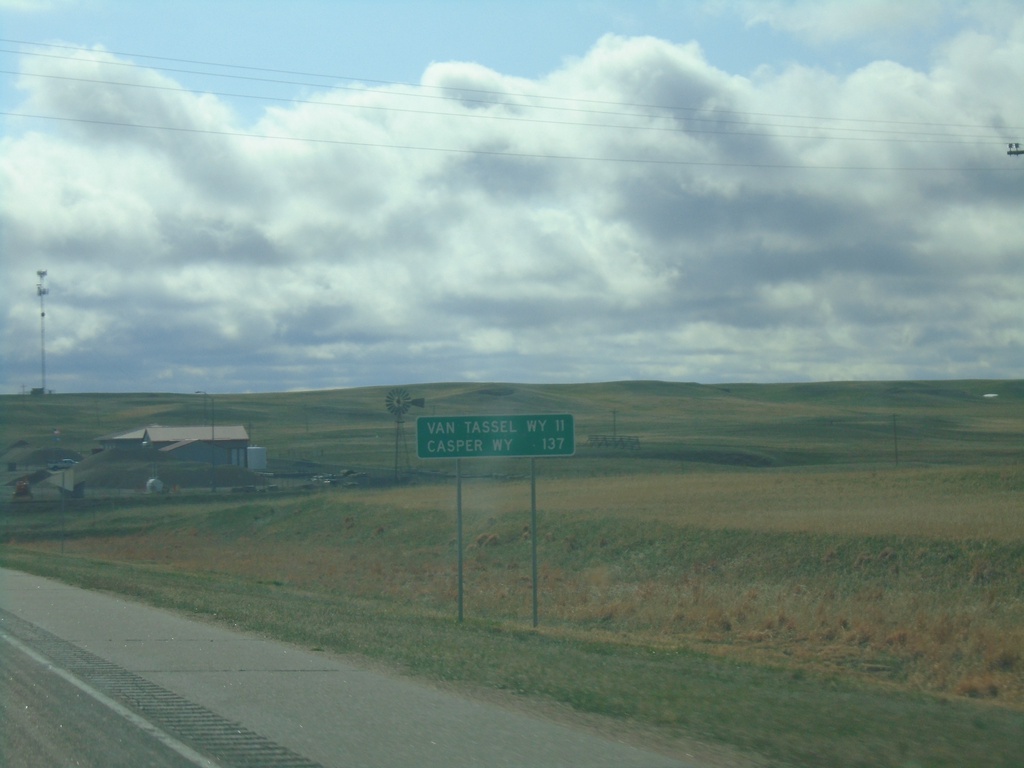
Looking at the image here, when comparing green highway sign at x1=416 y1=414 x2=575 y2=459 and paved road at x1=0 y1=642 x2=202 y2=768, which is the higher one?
green highway sign at x1=416 y1=414 x2=575 y2=459

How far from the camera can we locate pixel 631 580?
102ft

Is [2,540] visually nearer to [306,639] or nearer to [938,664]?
[306,639]

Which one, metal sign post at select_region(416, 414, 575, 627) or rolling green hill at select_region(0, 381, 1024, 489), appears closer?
metal sign post at select_region(416, 414, 575, 627)

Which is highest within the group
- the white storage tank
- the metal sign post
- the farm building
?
the metal sign post

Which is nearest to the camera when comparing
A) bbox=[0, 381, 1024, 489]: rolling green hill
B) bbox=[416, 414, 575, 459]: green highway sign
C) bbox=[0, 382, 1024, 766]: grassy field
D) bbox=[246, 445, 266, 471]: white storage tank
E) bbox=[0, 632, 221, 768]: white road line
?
bbox=[0, 632, 221, 768]: white road line

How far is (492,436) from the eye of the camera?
2058 centimetres

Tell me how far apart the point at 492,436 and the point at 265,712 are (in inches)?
449

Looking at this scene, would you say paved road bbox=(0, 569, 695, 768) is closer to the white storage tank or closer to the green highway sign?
the green highway sign

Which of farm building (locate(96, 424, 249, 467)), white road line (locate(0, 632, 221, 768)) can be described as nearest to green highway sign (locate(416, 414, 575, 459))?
white road line (locate(0, 632, 221, 768))

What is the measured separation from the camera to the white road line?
7.83m

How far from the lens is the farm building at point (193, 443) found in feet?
325

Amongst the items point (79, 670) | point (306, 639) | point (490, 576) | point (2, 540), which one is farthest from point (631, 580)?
point (2, 540)

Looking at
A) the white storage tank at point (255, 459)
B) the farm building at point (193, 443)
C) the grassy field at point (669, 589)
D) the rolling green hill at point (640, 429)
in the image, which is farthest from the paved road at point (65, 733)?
the white storage tank at point (255, 459)

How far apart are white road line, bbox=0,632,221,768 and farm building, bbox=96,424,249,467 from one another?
293ft
